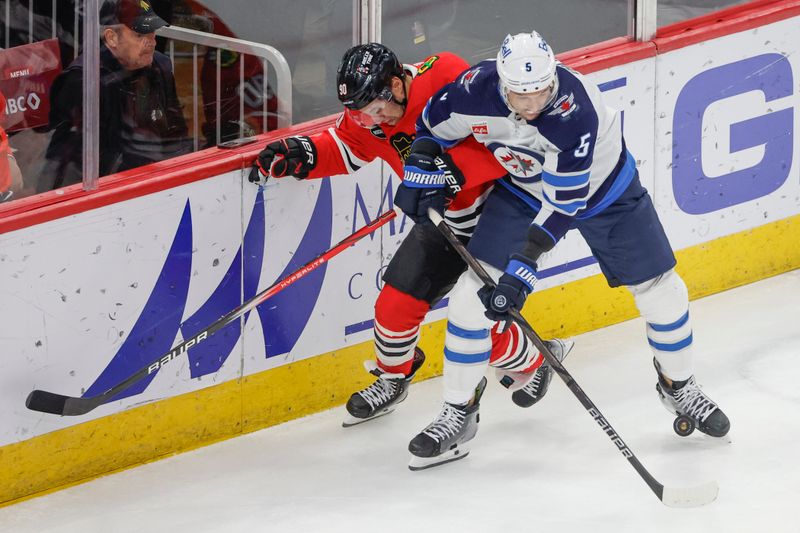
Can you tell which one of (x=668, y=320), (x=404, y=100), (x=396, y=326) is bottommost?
(x=396, y=326)

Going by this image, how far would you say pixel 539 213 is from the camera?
→ 418 centimetres

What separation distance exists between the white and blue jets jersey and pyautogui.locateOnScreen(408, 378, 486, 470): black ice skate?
620 millimetres

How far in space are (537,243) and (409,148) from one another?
563 mm

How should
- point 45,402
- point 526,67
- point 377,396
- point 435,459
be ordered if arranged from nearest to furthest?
point 526,67 < point 45,402 < point 435,459 < point 377,396

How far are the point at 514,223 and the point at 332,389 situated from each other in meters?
0.91

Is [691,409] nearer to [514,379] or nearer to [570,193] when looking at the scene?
[514,379]

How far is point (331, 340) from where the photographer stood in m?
4.88

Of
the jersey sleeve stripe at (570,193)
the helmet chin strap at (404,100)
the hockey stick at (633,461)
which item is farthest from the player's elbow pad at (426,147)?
the jersey sleeve stripe at (570,193)

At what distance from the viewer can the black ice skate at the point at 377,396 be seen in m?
4.75

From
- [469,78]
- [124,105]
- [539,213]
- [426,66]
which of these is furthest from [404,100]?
[124,105]

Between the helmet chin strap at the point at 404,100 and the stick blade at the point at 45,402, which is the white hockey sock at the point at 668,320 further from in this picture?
the stick blade at the point at 45,402

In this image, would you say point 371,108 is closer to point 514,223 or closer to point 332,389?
point 514,223

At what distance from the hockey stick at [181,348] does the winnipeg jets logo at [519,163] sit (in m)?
0.49

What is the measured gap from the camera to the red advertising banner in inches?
168
